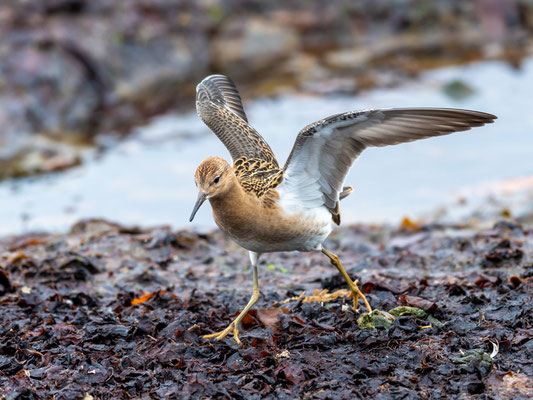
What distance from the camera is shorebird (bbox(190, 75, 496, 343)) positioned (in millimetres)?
5359

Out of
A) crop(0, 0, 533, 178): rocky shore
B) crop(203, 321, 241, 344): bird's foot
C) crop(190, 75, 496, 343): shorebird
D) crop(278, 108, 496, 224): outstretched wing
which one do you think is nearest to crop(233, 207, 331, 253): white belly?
crop(190, 75, 496, 343): shorebird

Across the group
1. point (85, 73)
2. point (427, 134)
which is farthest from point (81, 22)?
point (427, 134)

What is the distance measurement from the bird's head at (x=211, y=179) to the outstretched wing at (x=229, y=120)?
116cm

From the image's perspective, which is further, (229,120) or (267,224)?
(229,120)

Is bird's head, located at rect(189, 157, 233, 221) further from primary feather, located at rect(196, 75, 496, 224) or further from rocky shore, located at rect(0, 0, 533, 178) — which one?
rocky shore, located at rect(0, 0, 533, 178)

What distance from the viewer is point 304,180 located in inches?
232

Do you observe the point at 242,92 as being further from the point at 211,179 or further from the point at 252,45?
the point at 211,179

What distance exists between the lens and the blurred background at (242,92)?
11.5 metres

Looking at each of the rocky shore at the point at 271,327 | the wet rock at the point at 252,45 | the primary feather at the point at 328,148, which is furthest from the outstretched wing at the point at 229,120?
the wet rock at the point at 252,45

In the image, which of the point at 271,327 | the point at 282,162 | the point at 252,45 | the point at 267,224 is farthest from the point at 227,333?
the point at 252,45

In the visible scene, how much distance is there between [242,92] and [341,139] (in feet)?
32.6

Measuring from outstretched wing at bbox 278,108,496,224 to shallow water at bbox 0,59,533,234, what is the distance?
497 centimetres

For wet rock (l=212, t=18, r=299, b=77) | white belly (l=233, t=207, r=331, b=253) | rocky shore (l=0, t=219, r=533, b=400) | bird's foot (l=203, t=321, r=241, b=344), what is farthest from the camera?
wet rock (l=212, t=18, r=299, b=77)

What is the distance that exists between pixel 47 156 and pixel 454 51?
30.9 ft
